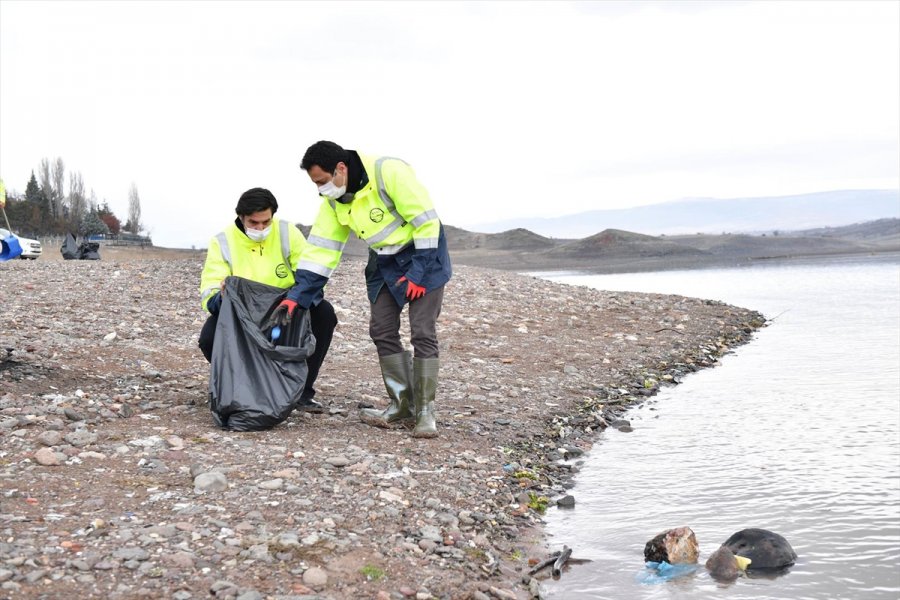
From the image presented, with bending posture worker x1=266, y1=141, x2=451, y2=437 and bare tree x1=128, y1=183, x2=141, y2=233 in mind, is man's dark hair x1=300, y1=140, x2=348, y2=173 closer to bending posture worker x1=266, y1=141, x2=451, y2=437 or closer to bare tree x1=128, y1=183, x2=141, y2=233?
bending posture worker x1=266, y1=141, x2=451, y2=437

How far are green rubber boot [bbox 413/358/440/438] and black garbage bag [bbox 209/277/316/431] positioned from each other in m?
0.73

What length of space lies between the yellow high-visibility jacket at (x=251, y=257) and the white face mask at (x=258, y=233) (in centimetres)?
6

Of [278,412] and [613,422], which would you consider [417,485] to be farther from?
[613,422]

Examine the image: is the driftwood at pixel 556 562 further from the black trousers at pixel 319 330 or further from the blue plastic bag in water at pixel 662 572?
the black trousers at pixel 319 330

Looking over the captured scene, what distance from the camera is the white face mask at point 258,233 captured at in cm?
571

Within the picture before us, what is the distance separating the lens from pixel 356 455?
523 centimetres

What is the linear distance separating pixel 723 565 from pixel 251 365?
301 cm

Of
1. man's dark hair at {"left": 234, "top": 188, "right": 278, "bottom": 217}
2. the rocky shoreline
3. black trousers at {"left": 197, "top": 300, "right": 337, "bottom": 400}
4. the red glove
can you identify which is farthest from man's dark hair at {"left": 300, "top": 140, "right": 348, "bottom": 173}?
the rocky shoreline

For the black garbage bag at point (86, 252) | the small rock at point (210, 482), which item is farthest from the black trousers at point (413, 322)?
the black garbage bag at point (86, 252)

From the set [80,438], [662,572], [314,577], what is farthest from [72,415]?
[662,572]

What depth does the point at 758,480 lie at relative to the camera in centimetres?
588

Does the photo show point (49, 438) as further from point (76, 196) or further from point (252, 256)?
point (76, 196)

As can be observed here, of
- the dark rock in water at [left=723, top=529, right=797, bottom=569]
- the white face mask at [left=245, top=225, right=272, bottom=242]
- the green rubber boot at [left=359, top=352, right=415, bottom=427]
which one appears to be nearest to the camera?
the dark rock in water at [left=723, top=529, right=797, bottom=569]

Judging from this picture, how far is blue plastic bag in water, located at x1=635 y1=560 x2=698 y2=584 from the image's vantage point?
427cm
